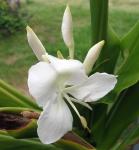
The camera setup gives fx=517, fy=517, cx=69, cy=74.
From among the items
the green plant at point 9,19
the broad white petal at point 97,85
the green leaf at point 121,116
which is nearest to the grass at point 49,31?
the green plant at point 9,19

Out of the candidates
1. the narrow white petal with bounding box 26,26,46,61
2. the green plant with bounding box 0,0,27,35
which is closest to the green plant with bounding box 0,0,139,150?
the narrow white petal with bounding box 26,26,46,61

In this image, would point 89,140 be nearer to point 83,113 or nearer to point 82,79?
point 83,113

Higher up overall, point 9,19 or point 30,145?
point 30,145

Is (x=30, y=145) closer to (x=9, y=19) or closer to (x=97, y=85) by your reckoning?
(x=97, y=85)

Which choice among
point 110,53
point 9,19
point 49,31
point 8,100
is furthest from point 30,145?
point 49,31

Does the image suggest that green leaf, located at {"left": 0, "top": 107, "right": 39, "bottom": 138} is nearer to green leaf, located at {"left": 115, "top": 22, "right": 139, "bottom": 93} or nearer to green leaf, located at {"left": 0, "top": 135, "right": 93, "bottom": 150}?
green leaf, located at {"left": 0, "top": 135, "right": 93, "bottom": 150}

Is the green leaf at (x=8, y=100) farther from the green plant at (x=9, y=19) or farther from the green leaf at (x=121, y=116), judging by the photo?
the green plant at (x=9, y=19)
